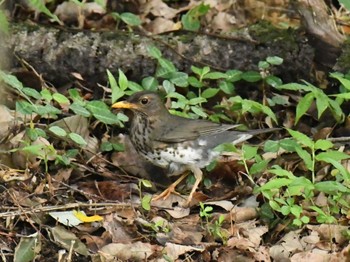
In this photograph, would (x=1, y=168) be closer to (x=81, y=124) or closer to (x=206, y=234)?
(x=81, y=124)

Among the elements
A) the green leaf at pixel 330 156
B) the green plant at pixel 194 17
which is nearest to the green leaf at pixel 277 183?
the green leaf at pixel 330 156

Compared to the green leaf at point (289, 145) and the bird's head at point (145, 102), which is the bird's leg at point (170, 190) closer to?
the bird's head at point (145, 102)

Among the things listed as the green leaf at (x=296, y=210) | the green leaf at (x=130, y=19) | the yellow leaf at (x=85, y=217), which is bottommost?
the yellow leaf at (x=85, y=217)

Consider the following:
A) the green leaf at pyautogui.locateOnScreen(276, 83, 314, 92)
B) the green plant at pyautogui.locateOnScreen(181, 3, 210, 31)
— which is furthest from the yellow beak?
the green plant at pyautogui.locateOnScreen(181, 3, 210, 31)

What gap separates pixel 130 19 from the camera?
30.3 feet

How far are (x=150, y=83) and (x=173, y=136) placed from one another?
2.67ft

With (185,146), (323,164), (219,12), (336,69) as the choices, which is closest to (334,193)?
(323,164)

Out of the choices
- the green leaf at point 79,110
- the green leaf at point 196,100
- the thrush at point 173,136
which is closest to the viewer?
the green leaf at point 79,110

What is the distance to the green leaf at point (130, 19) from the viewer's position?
923cm

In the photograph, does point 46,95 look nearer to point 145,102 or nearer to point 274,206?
point 145,102

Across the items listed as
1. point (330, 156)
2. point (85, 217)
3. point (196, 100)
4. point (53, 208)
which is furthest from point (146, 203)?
point (196, 100)

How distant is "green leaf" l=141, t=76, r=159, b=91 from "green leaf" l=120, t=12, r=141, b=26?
0.83 m

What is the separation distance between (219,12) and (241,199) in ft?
9.82

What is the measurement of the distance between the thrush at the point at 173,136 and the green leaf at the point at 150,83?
44cm
